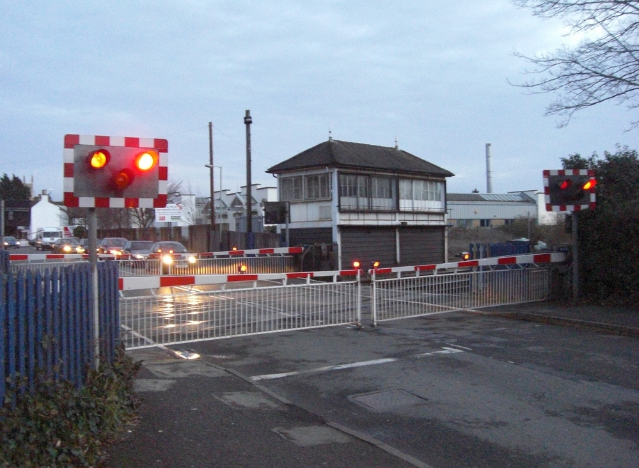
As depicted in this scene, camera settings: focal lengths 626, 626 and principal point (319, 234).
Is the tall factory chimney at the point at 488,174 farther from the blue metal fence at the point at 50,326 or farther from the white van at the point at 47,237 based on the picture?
the blue metal fence at the point at 50,326

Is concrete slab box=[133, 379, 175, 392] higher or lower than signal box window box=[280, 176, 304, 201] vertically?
lower

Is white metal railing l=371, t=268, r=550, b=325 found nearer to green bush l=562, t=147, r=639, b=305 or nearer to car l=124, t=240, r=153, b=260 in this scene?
green bush l=562, t=147, r=639, b=305

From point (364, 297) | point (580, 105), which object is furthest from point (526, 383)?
point (364, 297)

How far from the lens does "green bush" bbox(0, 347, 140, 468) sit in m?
4.53

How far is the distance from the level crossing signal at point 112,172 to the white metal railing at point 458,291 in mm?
7741

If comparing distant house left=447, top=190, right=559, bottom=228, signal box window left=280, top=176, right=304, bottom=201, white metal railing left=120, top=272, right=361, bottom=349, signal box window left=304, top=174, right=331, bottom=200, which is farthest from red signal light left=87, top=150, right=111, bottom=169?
distant house left=447, top=190, right=559, bottom=228

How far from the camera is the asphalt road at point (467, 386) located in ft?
19.4

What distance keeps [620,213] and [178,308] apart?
9959 millimetres

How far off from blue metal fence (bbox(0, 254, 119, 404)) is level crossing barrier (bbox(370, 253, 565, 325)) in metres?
8.17

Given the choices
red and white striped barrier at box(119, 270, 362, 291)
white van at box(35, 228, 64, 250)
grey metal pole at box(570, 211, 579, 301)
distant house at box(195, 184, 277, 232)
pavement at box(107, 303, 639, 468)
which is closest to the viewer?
pavement at box(107, 303, 639, 468)

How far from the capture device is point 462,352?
9945mm

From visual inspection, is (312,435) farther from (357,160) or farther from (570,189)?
(357,160)

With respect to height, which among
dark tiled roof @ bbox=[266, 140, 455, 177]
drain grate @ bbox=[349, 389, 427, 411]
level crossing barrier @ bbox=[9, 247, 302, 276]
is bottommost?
drain grate @ bbox=[349, 389, 427, 411]

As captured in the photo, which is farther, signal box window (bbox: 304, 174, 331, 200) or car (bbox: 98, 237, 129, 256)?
car (bbox: 98, 237, 129, 256)
